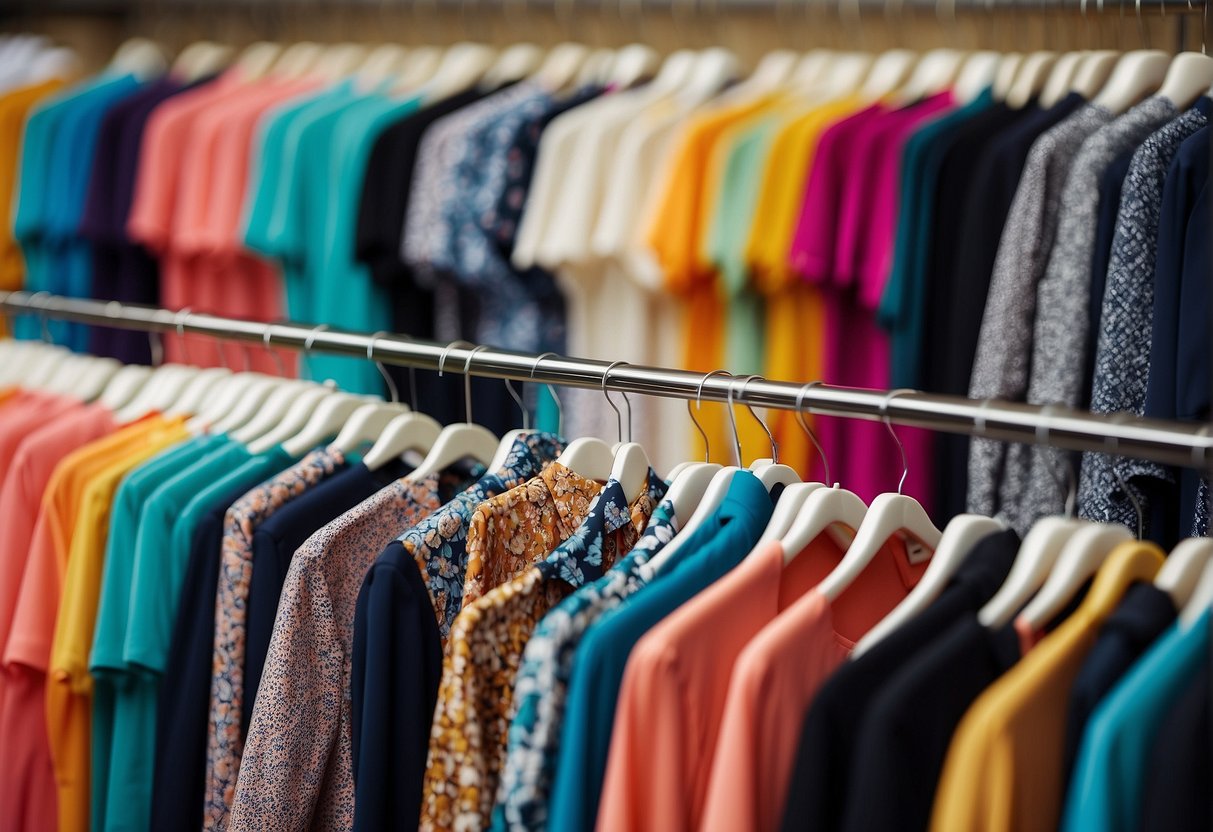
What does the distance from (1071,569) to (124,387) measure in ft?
4.05

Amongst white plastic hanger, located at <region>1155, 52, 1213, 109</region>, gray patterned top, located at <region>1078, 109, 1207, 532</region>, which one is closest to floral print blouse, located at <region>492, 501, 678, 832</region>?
gray patterned top, located at <region>1078, 109, 1207, 532</region>

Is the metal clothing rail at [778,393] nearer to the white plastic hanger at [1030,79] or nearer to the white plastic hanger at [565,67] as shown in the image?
the white plastic hanger at [1030,79]

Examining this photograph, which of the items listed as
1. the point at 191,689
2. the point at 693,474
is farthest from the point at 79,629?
the point at 693,474

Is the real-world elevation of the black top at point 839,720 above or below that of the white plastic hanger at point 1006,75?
below

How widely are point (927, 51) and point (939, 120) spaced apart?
0.70 meters

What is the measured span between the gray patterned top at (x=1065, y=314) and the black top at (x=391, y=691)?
92cm

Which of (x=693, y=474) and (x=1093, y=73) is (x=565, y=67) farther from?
(x=693, y=474)

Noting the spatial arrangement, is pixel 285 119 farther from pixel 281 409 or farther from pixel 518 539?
pixel 518 539

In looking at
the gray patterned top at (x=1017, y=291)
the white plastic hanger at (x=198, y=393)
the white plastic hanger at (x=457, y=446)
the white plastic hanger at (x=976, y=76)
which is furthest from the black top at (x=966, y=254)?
the white plastic hanger at (x=198, y=393)

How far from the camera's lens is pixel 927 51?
2668 mm

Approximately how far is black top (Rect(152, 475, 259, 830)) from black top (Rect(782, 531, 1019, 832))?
703 mm

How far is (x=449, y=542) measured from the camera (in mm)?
1236

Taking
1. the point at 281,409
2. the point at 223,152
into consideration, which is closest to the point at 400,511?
the point at 281,409

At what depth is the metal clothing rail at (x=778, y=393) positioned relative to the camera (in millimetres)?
995
